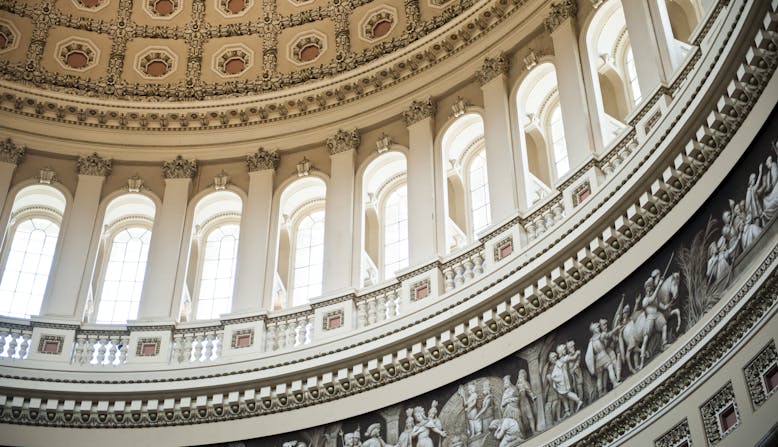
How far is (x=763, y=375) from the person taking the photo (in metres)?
17.8

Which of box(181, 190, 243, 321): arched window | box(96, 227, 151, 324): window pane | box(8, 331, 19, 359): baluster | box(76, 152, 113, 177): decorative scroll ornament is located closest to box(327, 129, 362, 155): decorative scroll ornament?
box(181, 190, 243, 321): arched window

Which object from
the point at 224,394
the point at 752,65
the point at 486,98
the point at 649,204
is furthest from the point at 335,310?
the point at 752,65

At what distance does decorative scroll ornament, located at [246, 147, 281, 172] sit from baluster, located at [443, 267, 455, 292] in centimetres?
674

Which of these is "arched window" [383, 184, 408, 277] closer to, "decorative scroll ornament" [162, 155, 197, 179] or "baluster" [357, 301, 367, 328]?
"baluster" [357, 301, 367, 328]

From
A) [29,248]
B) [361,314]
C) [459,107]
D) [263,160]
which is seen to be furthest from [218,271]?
[459,107]

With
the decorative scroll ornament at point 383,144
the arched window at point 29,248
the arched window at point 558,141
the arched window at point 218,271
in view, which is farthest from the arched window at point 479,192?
the arched window at point 29,248

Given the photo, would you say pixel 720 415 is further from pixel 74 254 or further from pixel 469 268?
pixel 74 254

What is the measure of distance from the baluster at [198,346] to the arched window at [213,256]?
1654mm

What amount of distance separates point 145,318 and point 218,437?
389 cm

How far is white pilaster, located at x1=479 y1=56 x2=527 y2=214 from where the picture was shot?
85.5 feet

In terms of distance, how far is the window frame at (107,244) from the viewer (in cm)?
2959

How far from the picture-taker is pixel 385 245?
29.2 meters

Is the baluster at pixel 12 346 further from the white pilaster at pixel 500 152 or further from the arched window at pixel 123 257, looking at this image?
the white pilaster at pixel 500 152

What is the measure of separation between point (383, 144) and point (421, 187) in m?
2.06
